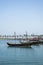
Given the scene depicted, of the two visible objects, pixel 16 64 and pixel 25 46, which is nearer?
pixel 16 64

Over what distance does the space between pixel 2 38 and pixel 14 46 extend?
1509 inches

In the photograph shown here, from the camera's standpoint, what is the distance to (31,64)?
812 centimetres

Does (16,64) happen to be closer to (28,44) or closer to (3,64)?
(3,64)

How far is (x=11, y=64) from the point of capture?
8117 mm

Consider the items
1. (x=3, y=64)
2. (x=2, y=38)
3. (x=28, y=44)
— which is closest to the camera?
(x=3, y=64)

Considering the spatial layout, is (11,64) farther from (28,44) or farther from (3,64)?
(28,44)

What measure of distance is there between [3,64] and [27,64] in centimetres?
129

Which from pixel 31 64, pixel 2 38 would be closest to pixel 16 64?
pixel 31 64

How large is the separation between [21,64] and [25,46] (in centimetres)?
1287

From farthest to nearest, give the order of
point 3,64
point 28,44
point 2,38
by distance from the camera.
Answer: point 2,38, point 28,44, point 3,64

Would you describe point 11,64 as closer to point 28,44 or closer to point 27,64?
point 27,64

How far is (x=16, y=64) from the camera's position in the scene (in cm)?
815

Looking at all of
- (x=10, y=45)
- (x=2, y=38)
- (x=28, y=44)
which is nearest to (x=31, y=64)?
(x=28, y=44)

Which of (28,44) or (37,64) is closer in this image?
(37,64)
